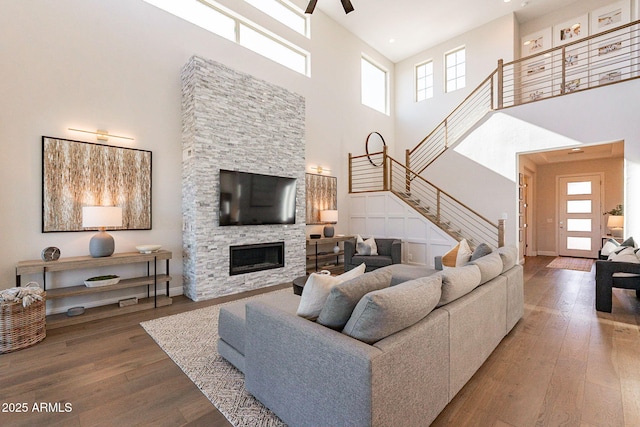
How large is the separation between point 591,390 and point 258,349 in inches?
94.1

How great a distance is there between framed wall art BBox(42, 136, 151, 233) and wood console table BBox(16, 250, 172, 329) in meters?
0.53

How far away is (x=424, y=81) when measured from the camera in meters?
8.88

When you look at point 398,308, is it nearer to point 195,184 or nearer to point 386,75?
point 195,184

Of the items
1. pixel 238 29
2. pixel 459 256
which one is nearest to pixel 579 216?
pixel 459 256

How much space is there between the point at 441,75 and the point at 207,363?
9.02 metres

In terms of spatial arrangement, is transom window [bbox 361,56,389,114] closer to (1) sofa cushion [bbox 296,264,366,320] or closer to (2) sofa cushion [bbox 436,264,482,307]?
(2) sofa cushion [bbox 436,264,482,307]

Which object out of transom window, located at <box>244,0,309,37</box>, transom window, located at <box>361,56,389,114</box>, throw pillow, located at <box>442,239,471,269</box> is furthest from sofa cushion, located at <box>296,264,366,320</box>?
transom window, located at <box>361,56,389,114</box>

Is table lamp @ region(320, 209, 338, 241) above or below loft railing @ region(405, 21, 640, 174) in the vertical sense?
below

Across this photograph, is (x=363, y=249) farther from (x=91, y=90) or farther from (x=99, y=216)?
(x=91, y=90)

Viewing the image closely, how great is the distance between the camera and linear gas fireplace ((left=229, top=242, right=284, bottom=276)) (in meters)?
4.81

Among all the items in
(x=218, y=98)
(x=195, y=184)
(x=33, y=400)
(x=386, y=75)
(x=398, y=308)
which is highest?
(x=386, y=75)

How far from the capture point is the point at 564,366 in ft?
8.00

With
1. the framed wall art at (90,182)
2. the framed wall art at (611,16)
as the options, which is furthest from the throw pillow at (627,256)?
the framed wall art at (90,182)

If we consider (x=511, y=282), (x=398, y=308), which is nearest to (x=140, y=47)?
(x=398, y=308)
